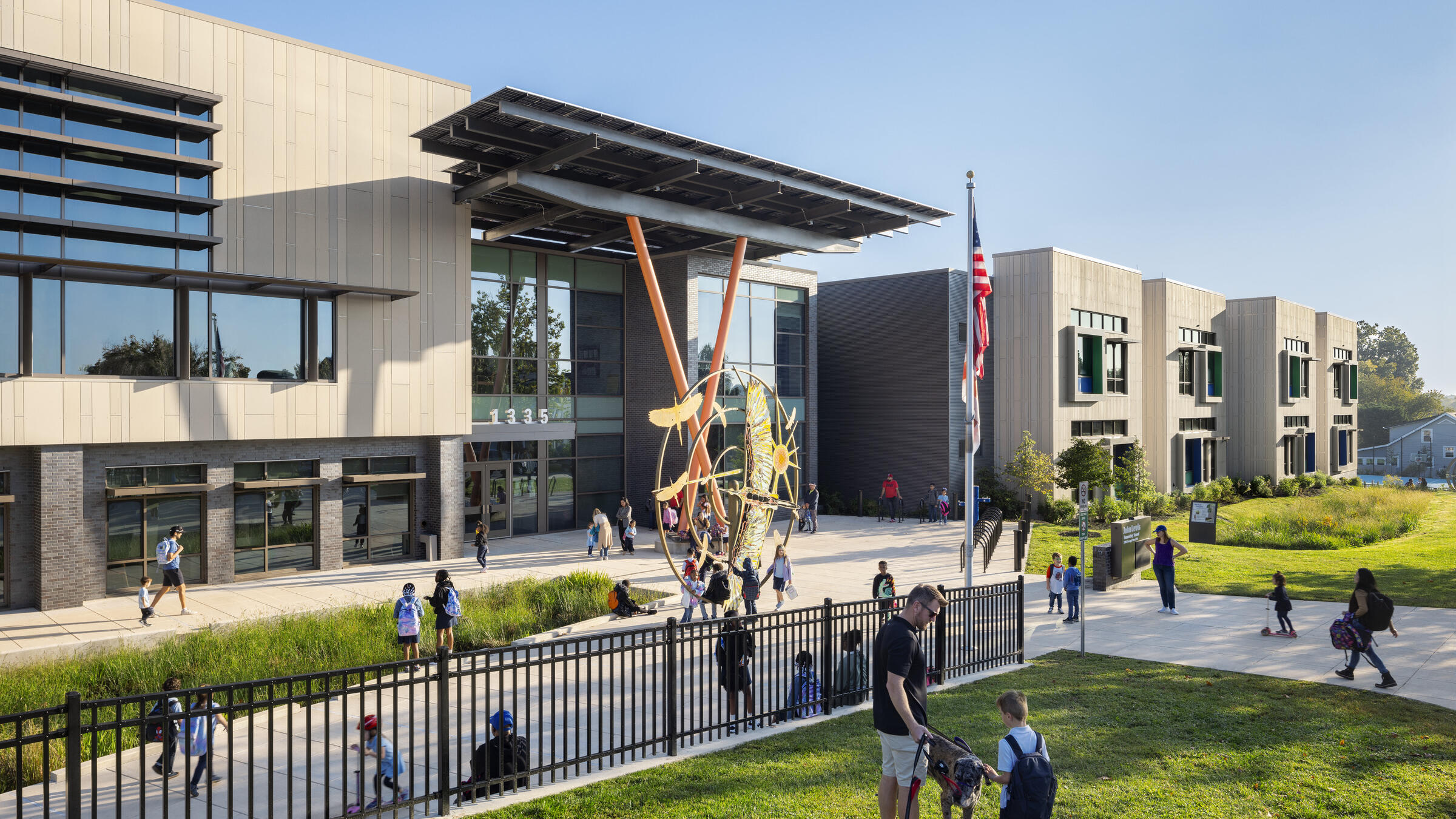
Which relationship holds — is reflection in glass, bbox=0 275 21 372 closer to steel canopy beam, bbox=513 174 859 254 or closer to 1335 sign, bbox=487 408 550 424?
steel canopy beam, bbox=513 174 859 254

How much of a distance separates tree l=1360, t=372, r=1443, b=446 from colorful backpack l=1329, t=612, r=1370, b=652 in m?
118

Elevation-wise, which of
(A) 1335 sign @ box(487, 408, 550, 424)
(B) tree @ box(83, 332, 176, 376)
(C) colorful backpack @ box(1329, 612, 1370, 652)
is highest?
(B) tree @ box(83, 332, 176, 376)

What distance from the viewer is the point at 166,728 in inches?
249

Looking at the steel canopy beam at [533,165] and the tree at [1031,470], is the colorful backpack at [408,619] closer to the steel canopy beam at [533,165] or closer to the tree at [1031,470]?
the steel canopy beam at [533,165]

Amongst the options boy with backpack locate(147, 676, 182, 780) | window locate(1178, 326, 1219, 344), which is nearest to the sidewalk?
boy with backpack locate(147, 676, 182, 780)

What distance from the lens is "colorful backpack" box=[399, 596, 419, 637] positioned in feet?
43.8

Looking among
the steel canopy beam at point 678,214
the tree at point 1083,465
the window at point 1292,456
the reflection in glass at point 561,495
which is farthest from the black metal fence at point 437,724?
the window at point 1292,456

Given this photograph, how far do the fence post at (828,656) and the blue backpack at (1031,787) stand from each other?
15.2 feet

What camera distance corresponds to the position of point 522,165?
868 inches

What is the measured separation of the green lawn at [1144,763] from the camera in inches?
278

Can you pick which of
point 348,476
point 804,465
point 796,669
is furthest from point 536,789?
point 804,465

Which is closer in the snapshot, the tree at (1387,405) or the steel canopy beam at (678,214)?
the steel canopy beam at (678,214)

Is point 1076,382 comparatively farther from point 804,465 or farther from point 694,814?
point 694,814

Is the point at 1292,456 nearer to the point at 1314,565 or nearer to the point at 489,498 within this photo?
the point at 1314,565
